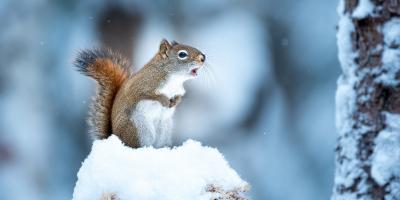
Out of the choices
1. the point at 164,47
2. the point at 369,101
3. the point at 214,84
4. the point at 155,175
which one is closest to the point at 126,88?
the point at 164,47

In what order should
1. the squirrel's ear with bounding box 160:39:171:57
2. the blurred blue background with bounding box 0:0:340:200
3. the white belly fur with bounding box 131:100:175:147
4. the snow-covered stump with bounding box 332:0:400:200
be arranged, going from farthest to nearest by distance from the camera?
the blurred blue background with bounding box 0:0:340:200 → the squirrel's ear with bounding box 160:39:171:57 → the white belly fur with bounding box 131:100:175:147 → the snow-covered stump with bounding box 332:0:400:200

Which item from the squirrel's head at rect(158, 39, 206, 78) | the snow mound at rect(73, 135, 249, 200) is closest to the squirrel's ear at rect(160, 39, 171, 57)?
the squirrel's head at rect(158, 39, 206, 78)

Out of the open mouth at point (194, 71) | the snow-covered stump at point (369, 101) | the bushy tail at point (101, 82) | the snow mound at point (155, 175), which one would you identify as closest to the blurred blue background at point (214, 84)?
the bushy tail at point (101, 82)

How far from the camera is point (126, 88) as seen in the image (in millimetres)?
4117

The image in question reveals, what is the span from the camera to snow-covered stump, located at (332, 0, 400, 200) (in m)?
2.42

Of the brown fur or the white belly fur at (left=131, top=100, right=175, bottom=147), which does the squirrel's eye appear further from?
the white belly fur at (left=131, top=100, right=175, bottom=147)

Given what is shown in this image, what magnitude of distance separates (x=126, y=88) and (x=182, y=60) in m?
0.26

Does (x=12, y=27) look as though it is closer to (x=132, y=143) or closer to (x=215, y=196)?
(x=132, y=143)

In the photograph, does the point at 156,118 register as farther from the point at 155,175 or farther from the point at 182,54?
the point at 155,175

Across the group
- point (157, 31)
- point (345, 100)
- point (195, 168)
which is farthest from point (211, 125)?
point (345, 100)

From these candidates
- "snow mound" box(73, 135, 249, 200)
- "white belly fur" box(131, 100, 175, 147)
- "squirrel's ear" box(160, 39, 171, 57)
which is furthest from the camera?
"squirrel's ear" box(160, 39, 171, 57)

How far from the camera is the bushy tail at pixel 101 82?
4.17 metres

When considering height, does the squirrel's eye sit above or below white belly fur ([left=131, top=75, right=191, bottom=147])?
above

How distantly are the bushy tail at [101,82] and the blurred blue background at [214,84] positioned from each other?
4.35 metres
